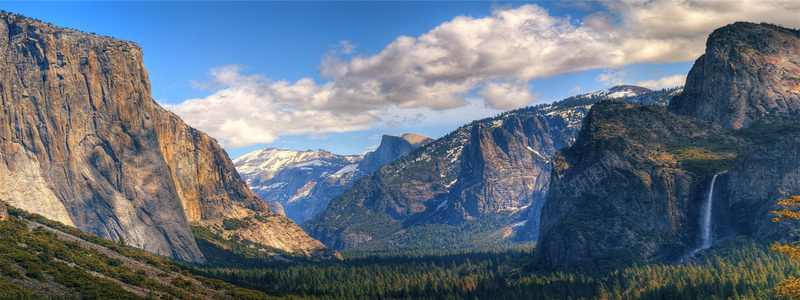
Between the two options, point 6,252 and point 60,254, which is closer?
point 6,252

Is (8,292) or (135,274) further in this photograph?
(135,274)

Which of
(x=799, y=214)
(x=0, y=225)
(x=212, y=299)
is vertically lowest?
(x=212, y=299)

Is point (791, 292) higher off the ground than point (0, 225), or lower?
A: lower

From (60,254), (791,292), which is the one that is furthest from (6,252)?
(791,292)

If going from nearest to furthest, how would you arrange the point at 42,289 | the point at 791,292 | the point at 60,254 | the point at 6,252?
the point at 791,292 < the point at 42,289 < the point at 6,252 < the point at 60,254

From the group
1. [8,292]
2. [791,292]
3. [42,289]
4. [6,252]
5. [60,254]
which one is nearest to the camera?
[791,292]

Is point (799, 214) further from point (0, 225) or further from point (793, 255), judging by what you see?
point (0, 225)

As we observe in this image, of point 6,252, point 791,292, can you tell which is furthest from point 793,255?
point 6,252

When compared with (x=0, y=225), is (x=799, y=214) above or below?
below

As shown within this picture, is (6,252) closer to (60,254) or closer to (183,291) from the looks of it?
(60,254)
